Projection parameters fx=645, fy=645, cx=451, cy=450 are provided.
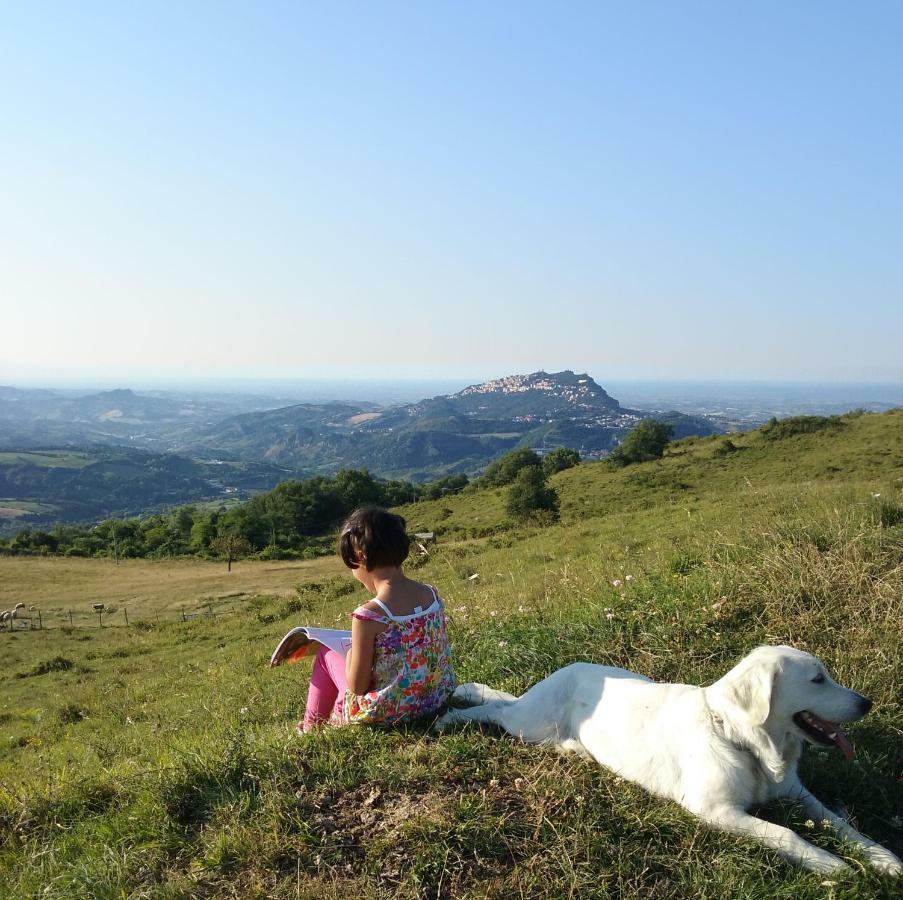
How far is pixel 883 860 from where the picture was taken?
116 inches

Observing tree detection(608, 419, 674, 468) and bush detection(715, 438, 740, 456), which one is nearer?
bush detection(715, 438, 740, 456)

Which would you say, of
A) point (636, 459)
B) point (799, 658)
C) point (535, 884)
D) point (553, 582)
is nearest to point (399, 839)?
point (535, 884)

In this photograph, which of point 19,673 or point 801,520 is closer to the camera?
point 801,520

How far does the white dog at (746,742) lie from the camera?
311cm

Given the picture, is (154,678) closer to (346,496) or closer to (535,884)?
(535,884)

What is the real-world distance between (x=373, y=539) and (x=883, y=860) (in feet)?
9.97

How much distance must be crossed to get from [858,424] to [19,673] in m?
45.5

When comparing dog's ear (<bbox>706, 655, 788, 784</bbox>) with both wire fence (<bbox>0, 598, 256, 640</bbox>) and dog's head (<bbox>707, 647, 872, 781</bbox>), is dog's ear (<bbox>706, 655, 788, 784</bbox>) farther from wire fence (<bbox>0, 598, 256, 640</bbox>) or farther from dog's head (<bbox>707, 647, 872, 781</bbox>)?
wire fence (<bbox>0, 598, 256, 640</bbox>)

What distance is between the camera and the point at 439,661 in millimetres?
4465

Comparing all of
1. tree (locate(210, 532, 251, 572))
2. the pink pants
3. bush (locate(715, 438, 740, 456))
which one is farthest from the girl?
tree (locate(210, 532, 251, 572))

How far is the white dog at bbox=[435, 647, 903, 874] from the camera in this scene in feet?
10.2

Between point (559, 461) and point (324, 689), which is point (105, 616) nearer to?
point (324, 689)

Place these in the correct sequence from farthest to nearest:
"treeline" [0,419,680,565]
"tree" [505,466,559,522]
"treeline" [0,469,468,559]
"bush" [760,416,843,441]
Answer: "treeline" [0,469,468,559] → "treeline" [0,419,680,565] → "bush" [760,416,843,441] → "tree" [505,466,559,522]

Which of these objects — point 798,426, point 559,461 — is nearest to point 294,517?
point 559,461
